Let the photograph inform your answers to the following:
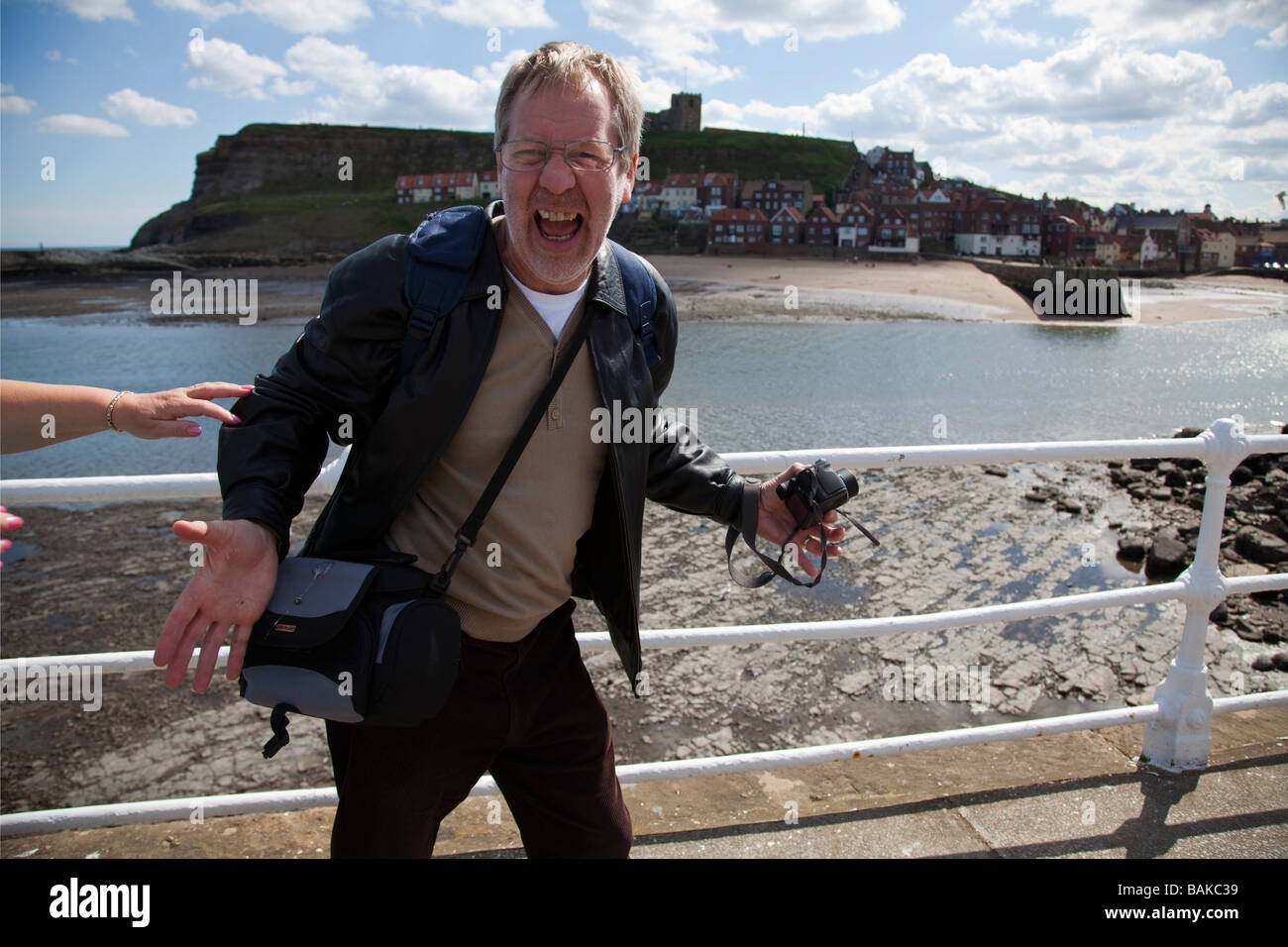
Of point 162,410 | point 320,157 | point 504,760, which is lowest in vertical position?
point 504,760

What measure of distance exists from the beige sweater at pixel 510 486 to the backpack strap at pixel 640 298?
18 cm

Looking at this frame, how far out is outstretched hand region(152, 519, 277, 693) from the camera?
146 centimetres

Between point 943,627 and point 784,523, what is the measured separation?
43.8 inches

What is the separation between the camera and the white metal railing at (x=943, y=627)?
8.32 ft

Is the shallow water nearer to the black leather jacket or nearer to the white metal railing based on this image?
the white metal railing

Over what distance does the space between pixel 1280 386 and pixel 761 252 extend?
52.7 m

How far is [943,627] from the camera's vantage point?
9.81 ft

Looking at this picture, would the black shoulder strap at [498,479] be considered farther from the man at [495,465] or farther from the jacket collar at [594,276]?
the jacket collar at [594,276]

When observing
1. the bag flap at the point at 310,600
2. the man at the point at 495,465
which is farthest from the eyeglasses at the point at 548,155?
the bag flap at the point at 310,600

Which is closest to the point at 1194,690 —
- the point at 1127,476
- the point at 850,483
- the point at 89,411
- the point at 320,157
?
the point at 850,483

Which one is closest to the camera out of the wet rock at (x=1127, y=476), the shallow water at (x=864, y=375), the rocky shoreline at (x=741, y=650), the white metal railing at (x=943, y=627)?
the white metal railing at (x=943, y=627)

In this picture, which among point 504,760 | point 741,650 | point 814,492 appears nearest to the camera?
point 504,760

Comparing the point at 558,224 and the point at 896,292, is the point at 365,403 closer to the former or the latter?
the point at 558,224

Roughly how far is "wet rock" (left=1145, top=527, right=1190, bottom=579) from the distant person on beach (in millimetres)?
10366
